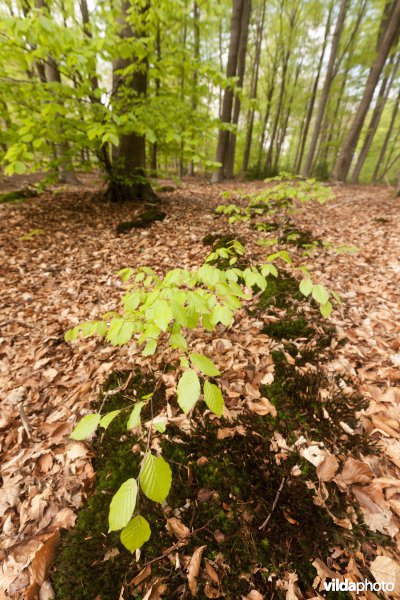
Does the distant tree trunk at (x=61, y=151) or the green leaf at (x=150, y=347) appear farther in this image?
the distant tree trunk at (x=61, y=151)

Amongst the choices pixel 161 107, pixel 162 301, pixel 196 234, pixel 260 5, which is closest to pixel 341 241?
pixel 196 234

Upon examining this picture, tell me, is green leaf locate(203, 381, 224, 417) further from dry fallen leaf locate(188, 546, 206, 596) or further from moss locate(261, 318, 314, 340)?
moss locate(261, 318, 314, 340)

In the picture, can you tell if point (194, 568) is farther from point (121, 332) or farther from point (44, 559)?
point (121, 332)

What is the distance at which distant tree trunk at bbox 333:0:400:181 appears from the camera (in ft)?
31.2

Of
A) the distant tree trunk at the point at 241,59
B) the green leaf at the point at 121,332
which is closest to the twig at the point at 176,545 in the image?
the green leaf at the point at 121,332

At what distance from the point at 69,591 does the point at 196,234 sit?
506 centimetres

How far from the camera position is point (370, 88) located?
10195 mm

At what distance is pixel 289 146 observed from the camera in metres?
30.9

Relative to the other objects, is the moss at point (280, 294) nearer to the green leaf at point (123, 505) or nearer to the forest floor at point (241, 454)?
the forest floor at point (241, 454)

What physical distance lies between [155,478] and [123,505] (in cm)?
13

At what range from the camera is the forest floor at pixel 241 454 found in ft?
4.69

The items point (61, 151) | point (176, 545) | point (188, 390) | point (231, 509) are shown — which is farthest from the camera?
point (61, 151)

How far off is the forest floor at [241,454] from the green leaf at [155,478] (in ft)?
3.40

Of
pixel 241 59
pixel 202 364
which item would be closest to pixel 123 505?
pixel 202 364
